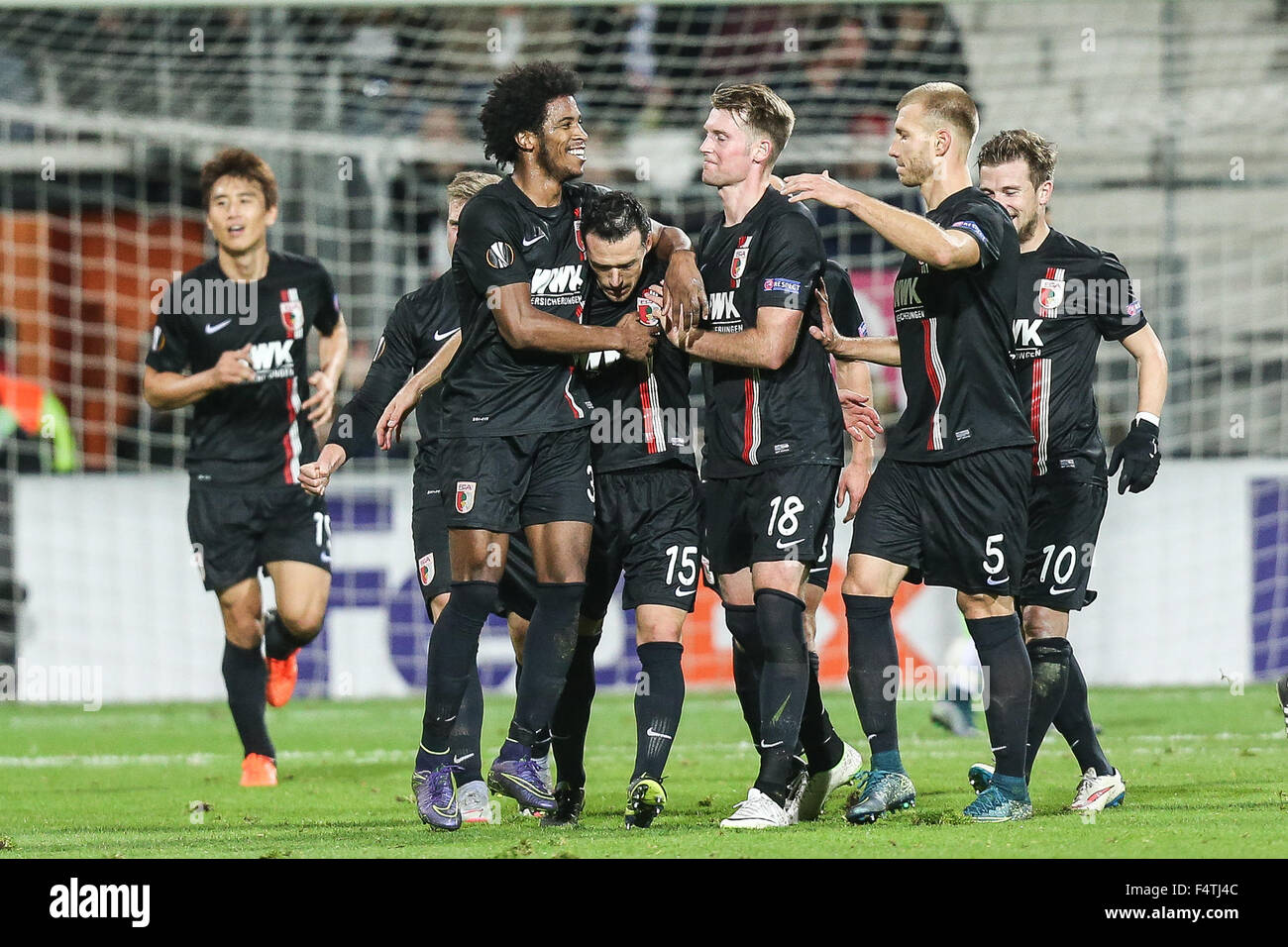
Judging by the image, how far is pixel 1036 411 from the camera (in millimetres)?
6129

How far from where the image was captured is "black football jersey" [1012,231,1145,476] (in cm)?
611

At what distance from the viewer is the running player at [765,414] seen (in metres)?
5.38

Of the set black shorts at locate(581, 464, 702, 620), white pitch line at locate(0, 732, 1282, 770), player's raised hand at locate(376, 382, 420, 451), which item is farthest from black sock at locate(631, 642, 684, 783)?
white pitch line at locate(0, 732, 1282, 770)

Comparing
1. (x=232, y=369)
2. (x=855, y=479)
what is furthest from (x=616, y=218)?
(x=232, y=369)

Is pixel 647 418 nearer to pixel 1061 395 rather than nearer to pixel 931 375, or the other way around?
pixel 931 375

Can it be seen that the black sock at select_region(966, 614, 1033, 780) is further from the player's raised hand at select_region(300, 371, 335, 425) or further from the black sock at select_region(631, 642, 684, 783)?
the player's raised hand at select_region(300, 371, 335, 425)

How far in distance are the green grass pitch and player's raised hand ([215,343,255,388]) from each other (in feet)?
5.45

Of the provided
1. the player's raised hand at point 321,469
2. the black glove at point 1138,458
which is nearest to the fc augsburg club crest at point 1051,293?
the black glove at point 1138,458

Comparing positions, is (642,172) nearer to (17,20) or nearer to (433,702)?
(17,20)

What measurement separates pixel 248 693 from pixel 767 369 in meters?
3.08

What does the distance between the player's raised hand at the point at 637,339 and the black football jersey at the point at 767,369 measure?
0.27 metres

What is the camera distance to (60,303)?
525 inches

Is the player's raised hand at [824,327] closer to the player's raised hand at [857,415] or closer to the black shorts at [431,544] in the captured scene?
the player's raised hand at [857,415]

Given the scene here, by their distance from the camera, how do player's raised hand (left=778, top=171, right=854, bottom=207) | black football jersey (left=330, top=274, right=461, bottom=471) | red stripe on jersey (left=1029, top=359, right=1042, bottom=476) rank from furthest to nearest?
black football jersey (left=330, top=274, right=461, bottom=471) < red stripe on jersey (left=1029, top=359, right=1042, bottom=476) < player's raised hand (left=778, top=171, right=854, bottom=207)
